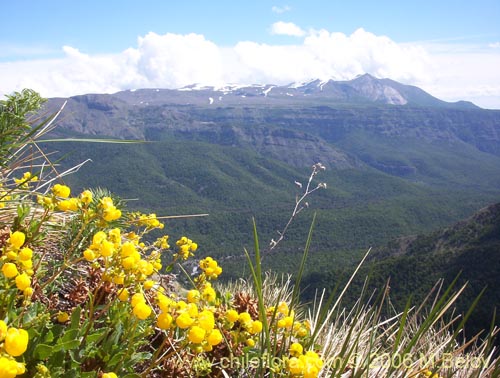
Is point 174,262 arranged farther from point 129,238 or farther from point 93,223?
point 93,223

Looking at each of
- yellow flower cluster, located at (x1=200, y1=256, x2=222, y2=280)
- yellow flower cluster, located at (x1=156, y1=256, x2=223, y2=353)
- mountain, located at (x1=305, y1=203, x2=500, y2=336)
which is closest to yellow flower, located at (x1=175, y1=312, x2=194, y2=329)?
yellow flower cluster, located at (x1=156, y1=256, x2=223, y2=353)

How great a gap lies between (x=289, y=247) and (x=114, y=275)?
149072 mm

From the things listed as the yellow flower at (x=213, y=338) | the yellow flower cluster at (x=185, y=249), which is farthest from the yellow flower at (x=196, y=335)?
the yellow flower cluster at (x=185, y=249)

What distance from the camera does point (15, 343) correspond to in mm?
1167

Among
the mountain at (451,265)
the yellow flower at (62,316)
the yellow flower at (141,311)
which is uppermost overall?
the yellow flower at (141,311)

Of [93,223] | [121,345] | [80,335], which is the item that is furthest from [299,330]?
[93,223]

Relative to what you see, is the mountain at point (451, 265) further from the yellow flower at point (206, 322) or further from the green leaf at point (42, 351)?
the green leaf at point (42, 351)

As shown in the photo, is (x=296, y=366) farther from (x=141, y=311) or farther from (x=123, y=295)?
(x=123, y=295)

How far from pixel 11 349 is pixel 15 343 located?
0.02 meters

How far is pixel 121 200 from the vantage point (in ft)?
10.8

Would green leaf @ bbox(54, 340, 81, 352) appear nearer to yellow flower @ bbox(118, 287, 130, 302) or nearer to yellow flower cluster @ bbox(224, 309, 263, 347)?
yellow flower @ bbox(118, 287, 130, 302)

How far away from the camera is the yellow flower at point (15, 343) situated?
3.78 ft

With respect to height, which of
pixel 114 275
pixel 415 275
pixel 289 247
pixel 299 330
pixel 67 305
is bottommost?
pixel 289 247

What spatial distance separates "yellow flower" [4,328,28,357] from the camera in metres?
1.15
